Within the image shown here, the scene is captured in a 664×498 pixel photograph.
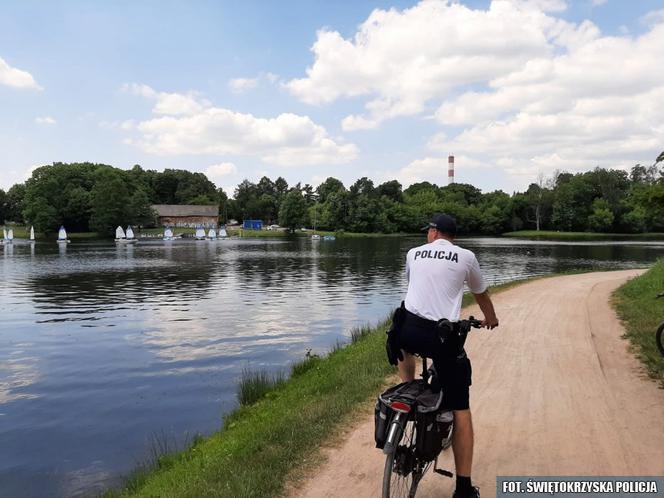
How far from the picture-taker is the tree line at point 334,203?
126562mm

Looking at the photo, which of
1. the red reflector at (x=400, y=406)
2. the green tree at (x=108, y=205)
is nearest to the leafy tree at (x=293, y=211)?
the green tree at (x=108, y=205)

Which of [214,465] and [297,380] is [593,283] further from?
[214,465]

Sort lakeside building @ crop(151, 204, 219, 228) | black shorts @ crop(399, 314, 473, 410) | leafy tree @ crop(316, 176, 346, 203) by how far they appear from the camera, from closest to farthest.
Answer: black shorts @ crop(399, 314, 473, 410)
lakeside building @ crop(151, 204, 219, 228)
leafy tree @ crop(316, 176, 346, 203)

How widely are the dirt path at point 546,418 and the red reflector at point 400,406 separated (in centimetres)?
145

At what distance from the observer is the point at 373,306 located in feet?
84.5

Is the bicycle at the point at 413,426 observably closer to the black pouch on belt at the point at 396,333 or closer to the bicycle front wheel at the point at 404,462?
the bicycle front wheel at the point at 404,462

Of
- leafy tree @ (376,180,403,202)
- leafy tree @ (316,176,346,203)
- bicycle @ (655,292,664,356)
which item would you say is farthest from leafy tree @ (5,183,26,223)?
bicycle @ (655,292,664,356)

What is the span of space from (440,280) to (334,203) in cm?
14725

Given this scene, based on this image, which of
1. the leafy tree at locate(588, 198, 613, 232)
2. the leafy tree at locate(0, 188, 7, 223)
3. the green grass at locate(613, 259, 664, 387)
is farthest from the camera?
the leafy tree at locate(0, 188, 7, 223)

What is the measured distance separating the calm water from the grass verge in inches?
51.3

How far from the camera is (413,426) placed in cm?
453

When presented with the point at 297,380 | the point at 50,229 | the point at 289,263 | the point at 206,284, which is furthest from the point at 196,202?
the point at 297,380

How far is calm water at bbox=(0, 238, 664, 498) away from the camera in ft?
31.9

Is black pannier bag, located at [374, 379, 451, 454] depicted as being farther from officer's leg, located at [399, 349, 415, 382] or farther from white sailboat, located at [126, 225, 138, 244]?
white sailboat, located at [126, 225, 138, 244]
